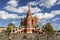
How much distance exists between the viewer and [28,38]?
50.6 meters

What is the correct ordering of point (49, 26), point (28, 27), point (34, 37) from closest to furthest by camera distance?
point (34, 37) < point (49, 26) < point (28, 27)

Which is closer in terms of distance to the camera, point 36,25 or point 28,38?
point 28,38

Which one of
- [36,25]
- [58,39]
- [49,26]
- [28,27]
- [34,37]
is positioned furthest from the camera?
[36,25]

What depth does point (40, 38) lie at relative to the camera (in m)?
49.4

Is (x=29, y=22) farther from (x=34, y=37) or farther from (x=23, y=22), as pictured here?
(x=34, y=37)

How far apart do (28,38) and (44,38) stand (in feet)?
13.8

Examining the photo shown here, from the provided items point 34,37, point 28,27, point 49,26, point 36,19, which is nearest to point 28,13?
point 36,19

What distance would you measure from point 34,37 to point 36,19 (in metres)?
73.3

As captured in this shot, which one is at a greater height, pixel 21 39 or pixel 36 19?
pixel 36 19

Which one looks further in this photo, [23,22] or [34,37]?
[23,22]

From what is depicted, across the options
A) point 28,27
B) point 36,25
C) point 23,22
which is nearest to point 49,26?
point 28,27

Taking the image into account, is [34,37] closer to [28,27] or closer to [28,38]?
[28,38]

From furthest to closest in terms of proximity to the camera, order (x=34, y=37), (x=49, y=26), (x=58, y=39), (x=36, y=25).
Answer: (x=36, y=25) → (x=49, y=26) → (x=34, y=37) → (x=58, y=39)

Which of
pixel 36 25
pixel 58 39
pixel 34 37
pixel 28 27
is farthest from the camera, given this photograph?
pixel 36 25
